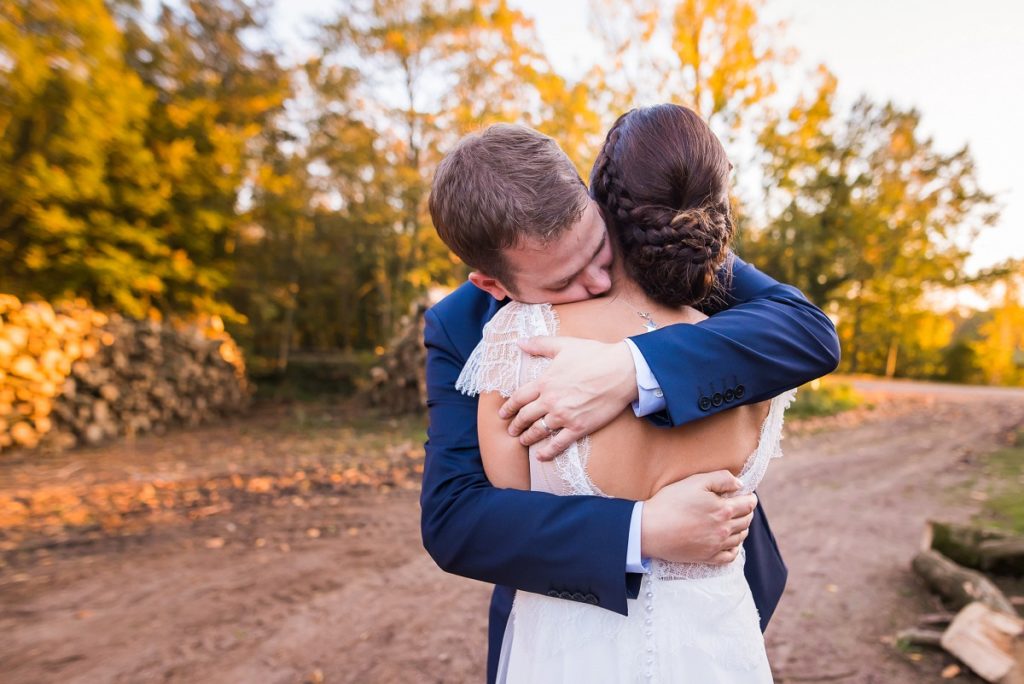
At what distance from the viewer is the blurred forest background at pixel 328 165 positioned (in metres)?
8.61

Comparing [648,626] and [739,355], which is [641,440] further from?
[648,626]

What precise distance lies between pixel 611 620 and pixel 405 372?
34.1 feet

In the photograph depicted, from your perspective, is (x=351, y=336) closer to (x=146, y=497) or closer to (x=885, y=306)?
(x=146, y=497)

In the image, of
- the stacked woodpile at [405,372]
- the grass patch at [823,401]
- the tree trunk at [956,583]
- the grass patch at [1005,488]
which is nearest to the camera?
the tree trunk at [956,583]

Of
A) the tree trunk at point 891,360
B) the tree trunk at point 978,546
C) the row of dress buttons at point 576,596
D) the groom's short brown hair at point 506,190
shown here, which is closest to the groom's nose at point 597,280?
the groom's short brown hair at point 506,190

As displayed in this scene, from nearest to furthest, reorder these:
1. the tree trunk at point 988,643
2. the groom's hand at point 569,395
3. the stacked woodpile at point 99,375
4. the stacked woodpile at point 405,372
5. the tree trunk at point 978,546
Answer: the groom's hand at point 569,395
the tree trunk at point 988,643
the tree trunk at point 978,546
the stacked woodpile at point 99,375
the stacked woodpile at point 405,372

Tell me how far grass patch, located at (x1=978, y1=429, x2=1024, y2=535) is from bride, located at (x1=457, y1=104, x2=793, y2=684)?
19.1 feet

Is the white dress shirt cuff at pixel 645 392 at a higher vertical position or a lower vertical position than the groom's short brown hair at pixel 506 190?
lower

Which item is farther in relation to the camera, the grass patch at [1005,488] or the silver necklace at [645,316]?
the grass patch at [1005,488]

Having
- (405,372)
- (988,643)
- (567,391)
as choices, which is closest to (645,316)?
(567,391)

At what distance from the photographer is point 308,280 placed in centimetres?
1477

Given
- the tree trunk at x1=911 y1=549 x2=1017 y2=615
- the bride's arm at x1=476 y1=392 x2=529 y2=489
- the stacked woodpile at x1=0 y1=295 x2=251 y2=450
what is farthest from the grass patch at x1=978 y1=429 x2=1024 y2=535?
the stacked woodpile at x1=0 y1=295 x2=251 y2=450

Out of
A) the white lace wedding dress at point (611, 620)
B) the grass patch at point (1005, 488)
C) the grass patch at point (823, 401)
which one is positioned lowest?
the grass patch at point (823, 401)

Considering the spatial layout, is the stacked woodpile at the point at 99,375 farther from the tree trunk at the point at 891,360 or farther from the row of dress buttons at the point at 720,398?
the tree trunk at the point at 891,360
